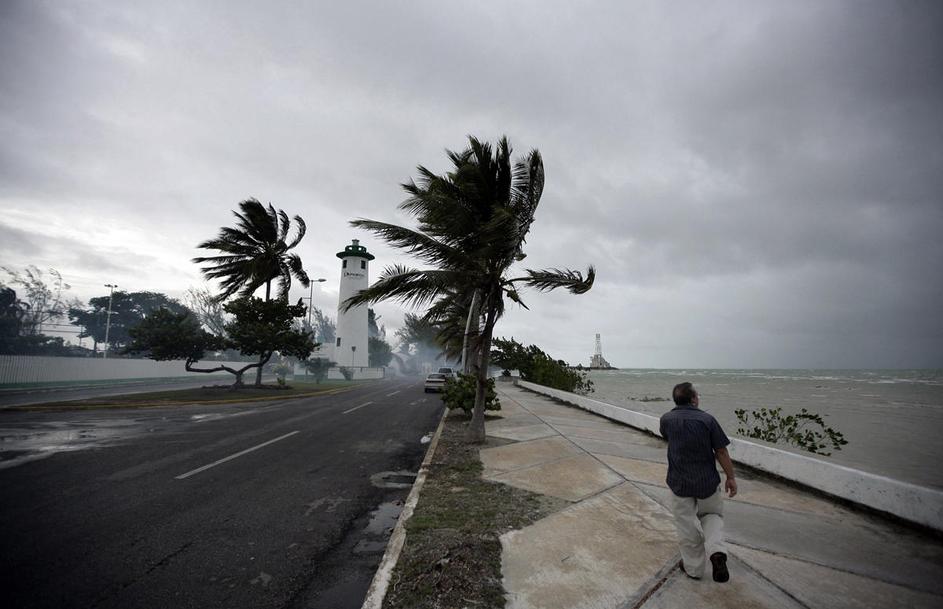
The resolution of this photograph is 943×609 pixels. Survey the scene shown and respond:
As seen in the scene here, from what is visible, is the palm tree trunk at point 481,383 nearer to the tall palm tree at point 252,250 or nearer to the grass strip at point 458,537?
the grass strip at point 458,537

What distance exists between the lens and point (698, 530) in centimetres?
315

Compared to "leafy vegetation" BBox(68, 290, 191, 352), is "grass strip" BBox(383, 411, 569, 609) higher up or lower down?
lower down

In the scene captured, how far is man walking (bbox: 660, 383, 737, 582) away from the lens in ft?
10.1

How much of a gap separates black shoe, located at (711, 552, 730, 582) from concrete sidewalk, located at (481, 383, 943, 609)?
0.17 feet

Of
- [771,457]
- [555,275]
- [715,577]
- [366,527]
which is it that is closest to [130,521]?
[366,527]

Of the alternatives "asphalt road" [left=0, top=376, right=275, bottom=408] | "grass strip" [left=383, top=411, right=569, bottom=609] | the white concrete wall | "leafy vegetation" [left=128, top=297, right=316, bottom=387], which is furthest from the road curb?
"leafy vegetation" [left=128, top=297, right=316, bottom=387]

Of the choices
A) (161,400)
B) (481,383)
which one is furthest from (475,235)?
(161,400)

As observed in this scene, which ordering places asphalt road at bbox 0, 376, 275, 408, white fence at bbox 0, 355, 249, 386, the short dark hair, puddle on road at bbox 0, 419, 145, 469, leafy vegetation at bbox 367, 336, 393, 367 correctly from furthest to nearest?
1. leafy vegetation at bbox 367, 336, 393, 367
2. white fence at bbox 0, 355, 249, 386
3. asphalt road at bbox 0, 376, 275, 408
4. puddle on road at bbox 0, 419, 145, 469
5. the short dark hair

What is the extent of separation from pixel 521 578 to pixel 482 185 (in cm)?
683

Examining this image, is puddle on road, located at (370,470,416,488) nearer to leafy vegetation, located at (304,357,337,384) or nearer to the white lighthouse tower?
leafy vegetation, located at (304,357,337,384)

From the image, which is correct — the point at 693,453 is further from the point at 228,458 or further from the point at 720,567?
the point at 228,458

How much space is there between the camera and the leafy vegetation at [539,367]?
20609 mm

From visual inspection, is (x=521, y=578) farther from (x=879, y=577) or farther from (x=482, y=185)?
(x=482, y=185)

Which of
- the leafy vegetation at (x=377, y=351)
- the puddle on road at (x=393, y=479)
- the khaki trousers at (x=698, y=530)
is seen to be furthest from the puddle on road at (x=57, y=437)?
the leafy vegetation at (x=377, y=351)
